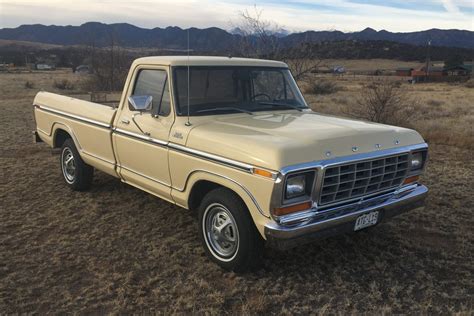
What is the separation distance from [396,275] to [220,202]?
5.62 feet

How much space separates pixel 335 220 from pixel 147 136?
6.93 feet

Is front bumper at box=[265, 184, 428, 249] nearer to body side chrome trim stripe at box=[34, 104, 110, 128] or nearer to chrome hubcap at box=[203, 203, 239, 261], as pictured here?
chrome hubcap at box=[203, 203, 239, 261]

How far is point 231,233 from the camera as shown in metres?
3.94

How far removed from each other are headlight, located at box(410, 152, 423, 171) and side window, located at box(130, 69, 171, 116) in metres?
2.46

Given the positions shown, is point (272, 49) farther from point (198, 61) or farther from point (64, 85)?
point (64, 85)

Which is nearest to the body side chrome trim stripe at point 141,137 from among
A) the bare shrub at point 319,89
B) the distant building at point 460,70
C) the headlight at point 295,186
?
the headlight at point 295,186

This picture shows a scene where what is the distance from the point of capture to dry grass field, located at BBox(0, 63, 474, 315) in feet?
11.6

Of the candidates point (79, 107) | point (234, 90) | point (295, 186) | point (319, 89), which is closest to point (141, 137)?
point (234, 90)

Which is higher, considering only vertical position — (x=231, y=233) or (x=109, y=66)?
(x=109, y=66)

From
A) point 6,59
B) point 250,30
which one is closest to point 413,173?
point 250,30

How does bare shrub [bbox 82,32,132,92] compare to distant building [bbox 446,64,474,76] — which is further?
distant building [bbox 446,64,474,76]

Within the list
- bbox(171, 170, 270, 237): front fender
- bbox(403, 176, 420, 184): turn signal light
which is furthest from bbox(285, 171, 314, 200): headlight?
bbox(403, 176, 420, 184): turn signal light

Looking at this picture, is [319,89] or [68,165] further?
[319,89]

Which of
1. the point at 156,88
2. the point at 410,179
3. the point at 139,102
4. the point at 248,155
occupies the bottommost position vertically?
the point at 410,179
